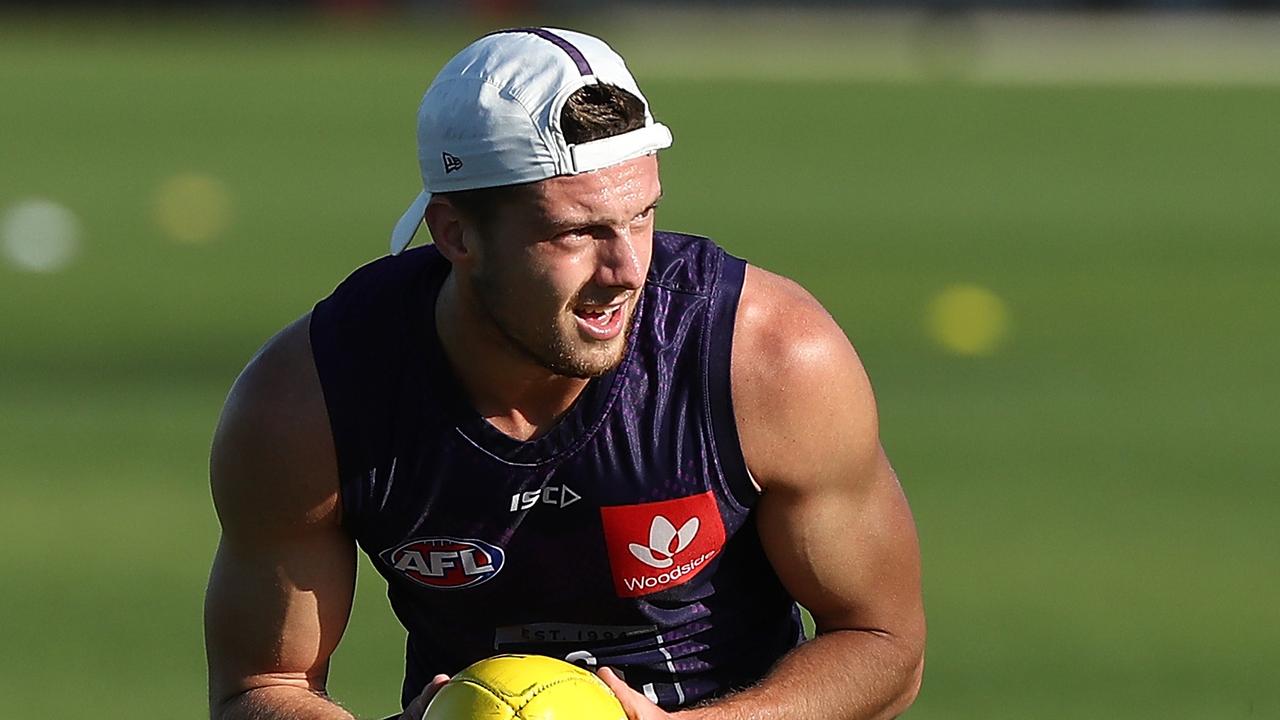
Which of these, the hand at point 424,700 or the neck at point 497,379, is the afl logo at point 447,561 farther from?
the hand at point 424,700

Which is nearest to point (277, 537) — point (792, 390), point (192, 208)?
point (792, 390)

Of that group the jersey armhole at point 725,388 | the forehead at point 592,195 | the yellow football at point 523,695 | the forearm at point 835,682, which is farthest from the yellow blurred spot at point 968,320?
the yellow football at point 523,695

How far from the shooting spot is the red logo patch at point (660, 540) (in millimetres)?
6008

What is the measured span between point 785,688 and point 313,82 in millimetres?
35112

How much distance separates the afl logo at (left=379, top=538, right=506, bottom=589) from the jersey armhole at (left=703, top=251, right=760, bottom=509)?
599 mm

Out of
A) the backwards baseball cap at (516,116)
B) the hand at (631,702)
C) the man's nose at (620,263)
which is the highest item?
the backwards baseball cap at (516,116)

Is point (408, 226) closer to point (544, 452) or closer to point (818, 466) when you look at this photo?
point (544, 452)

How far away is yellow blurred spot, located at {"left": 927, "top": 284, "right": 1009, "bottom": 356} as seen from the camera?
661 inches

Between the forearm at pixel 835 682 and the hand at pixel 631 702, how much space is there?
0.30 metres

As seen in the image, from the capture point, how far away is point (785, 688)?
6039 mm

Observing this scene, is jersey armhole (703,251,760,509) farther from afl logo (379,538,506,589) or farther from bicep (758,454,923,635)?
afl logo (379,538,506,589)

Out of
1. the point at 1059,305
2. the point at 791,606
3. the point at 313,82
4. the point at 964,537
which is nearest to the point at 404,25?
the point at 313,82

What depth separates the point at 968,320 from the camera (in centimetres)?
1781

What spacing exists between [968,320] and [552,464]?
12110 mm
